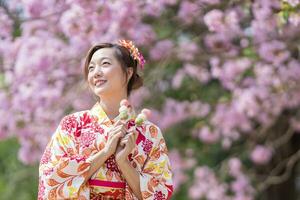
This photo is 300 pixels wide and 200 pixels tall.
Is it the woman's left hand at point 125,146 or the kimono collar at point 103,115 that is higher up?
the kimono collar at point 103,115

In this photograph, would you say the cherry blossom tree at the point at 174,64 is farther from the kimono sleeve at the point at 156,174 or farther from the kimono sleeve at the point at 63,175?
the kimono sleeve at the point at 63,175

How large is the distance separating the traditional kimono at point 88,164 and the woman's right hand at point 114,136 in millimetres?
50

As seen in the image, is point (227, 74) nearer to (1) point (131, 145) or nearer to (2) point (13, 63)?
(2) point (13, 63)

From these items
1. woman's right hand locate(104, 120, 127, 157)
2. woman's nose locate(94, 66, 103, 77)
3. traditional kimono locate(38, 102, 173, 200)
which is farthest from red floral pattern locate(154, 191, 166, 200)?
woman's nose locate(94, 66, 103, 77)

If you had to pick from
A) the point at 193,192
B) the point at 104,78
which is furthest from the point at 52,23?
the point at 104,78

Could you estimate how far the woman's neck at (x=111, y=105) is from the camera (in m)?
3.67

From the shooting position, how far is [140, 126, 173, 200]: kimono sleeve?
11.8 feet

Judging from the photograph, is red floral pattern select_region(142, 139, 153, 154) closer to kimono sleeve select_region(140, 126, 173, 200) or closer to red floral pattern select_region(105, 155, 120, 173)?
kimono sleeve select_region(140, 126, 173, 200)

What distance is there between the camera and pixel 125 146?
138 inches

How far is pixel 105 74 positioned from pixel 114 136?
0.92 feet

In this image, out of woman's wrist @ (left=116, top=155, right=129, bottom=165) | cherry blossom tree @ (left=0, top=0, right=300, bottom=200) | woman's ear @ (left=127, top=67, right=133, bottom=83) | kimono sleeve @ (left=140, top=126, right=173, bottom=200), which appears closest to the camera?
woman's wrist @ (left=116, top=155, right=129, bottom=165)

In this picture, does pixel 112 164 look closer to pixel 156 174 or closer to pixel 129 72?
pixel 156 174

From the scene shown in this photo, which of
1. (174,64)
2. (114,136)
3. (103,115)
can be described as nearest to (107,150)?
(114,136)

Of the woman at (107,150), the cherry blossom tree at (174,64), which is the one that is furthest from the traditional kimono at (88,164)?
the cherry blossom tree at (174,64)
